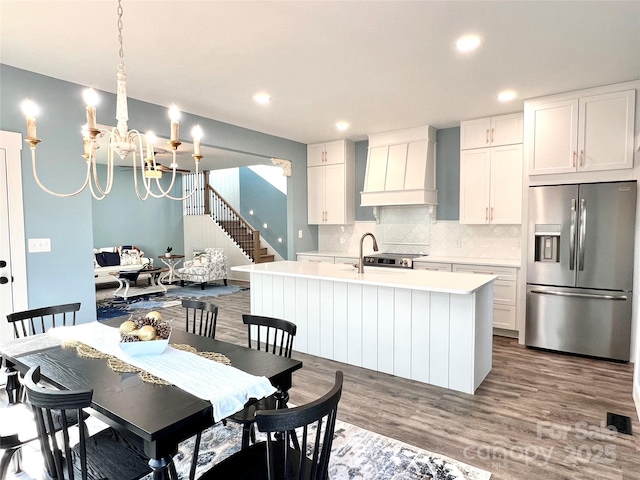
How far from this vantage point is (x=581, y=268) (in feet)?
12.4

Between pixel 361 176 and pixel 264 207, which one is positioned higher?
pixel 361 176

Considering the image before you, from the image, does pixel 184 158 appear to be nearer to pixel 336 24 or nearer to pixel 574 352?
pixel 336 24

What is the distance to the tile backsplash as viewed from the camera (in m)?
5.02

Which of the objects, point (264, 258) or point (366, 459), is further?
point (264, 258)

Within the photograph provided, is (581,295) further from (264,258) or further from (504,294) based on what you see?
(264,258)

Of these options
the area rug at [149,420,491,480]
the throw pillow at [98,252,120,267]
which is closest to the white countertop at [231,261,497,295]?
the area rug at [149,420,491,480]

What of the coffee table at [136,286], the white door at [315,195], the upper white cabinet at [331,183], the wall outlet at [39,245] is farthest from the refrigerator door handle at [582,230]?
the coffee table at [136,286]

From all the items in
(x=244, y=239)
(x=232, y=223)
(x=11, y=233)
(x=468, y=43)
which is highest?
(x=468, y=43)

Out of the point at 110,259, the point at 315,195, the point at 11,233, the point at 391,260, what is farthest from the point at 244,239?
the point at 11,233

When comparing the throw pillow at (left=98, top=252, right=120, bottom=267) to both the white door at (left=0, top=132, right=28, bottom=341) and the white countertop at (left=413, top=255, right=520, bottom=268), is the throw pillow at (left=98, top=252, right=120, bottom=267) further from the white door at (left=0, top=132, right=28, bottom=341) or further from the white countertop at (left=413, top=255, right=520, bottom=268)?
the white countertop at (left=413, top=255, right=520, bottom=268)

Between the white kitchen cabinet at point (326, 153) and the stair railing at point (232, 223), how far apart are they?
9.88 ft

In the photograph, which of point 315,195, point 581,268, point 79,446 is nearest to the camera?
point 79,446

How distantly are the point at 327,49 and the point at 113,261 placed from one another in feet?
24.2

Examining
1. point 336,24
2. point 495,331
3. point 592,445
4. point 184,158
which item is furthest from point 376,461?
point 184,158
